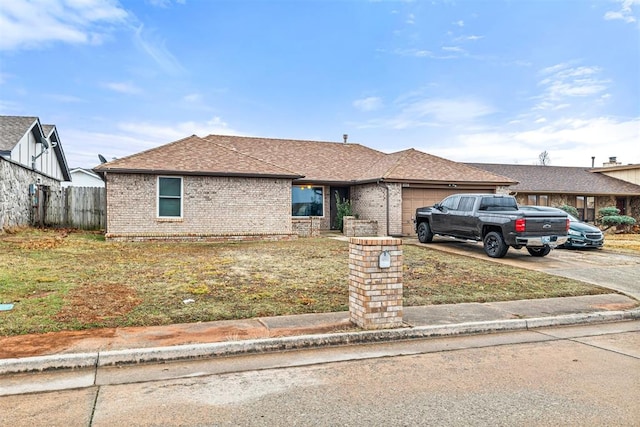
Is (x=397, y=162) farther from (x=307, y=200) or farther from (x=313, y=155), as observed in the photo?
(x=313, y=155)

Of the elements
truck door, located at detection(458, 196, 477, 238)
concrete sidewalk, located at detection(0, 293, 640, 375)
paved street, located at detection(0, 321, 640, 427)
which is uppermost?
truck door, located at detection(458, 196, 477, 238)

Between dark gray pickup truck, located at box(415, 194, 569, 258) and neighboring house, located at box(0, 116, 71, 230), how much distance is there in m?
16.3

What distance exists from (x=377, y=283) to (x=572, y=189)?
2802 cm

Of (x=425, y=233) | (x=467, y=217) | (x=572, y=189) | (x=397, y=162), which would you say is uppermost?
(x=397, y=162)

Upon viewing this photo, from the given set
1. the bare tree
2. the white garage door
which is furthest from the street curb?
the bare tree

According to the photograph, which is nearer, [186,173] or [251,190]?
[186,173]

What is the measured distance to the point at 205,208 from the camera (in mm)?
17188

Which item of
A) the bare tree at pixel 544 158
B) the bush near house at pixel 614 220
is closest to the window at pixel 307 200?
the bush near house at pixel 614 220

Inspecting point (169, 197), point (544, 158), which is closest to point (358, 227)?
point (169, 197)

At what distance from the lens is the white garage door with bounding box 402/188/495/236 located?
20.3 metres

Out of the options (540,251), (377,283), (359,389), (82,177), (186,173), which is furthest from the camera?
(82,177)

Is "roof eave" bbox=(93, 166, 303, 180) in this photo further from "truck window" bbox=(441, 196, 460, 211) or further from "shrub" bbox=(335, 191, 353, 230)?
"truck window" bbox=(441, 196, 460, 211)

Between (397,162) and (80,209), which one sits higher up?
(397,162)

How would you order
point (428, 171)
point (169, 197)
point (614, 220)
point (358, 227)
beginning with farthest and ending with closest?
point (614, 220)
point (428, 171)
point (358, 227)
point (169, 197)
